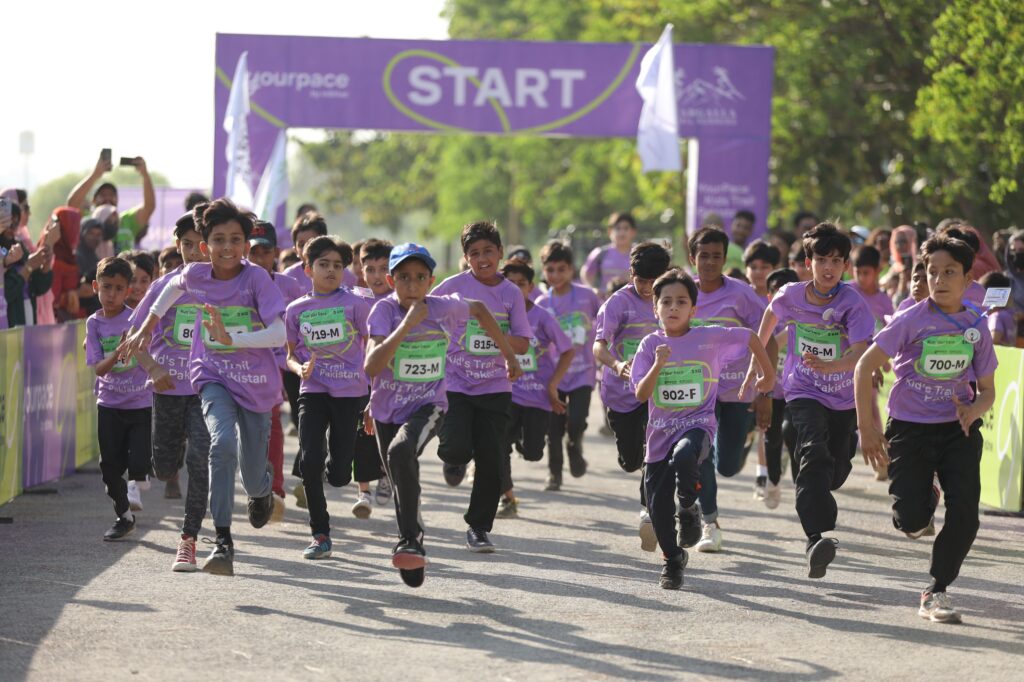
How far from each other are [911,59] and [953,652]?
21591 millimetres

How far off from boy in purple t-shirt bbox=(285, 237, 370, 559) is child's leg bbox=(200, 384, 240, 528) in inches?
37.0

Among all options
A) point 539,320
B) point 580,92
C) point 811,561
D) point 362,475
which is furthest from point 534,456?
point 580,92

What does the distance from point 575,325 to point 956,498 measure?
230 inches

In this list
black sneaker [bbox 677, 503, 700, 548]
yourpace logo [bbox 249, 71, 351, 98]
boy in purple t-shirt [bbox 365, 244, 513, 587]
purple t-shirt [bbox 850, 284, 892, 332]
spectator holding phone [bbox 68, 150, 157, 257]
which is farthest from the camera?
yourpace logo [bbox 249, 71, 351, 98]

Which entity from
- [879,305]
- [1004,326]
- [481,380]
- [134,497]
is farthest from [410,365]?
[1004,326]

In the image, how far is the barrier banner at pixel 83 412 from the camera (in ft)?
47.0

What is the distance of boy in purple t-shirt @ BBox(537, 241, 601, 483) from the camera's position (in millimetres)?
13664

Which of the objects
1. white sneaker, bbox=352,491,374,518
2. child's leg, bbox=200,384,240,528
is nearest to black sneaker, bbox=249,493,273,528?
child's leg, bbox=200,384,240,528

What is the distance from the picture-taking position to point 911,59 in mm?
27906

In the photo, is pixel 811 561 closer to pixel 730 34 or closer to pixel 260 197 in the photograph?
pixel 260 197

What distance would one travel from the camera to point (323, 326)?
34.2 ft

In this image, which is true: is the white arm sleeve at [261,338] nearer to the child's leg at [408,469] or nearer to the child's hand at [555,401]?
the child's leg at [408,469]

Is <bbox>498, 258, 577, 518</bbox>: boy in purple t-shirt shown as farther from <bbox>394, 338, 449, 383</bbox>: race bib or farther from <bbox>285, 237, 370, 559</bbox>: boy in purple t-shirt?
<bbox>394, 338, 449, 383</bbox>: race bib

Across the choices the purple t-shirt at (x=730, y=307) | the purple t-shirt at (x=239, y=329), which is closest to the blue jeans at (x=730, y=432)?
the purple t-shirt at (x=730, y=307)
